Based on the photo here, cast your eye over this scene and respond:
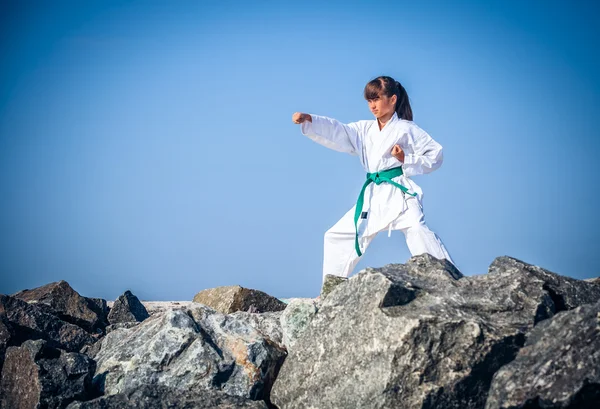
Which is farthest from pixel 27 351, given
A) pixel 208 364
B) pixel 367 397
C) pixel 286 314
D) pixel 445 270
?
pixel 445 270

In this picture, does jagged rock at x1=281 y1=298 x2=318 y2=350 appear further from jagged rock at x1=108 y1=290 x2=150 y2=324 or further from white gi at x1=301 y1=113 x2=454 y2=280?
jagged rock at x1=108 y1=290 x2=150 y2=324

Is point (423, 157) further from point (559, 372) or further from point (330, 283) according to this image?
point (559, 372)

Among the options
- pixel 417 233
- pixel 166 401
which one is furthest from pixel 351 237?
pixel 166 401

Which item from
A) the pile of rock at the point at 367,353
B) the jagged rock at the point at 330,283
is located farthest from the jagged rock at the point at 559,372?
the jagged rock at the point at 330,283

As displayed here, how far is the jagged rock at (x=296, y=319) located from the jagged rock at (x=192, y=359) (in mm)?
132

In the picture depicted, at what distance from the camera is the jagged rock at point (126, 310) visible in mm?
8242

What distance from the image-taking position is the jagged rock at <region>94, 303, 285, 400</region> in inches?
201

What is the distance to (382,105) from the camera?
7801 mm

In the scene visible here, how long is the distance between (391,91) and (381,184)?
3.65 feet

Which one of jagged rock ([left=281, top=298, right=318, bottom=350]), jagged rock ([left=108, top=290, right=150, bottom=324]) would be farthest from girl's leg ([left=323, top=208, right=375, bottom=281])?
jagged rock ([left=108, top=290, right=150, bottom=324])

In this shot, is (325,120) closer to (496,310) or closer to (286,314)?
(286,314)

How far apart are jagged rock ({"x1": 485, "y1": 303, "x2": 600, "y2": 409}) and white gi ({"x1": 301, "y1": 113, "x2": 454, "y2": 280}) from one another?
10.3 feet

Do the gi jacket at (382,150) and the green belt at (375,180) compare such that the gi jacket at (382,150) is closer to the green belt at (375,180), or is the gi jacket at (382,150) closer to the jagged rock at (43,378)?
the green belt at (375,180)

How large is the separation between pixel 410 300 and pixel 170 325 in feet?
6.60
